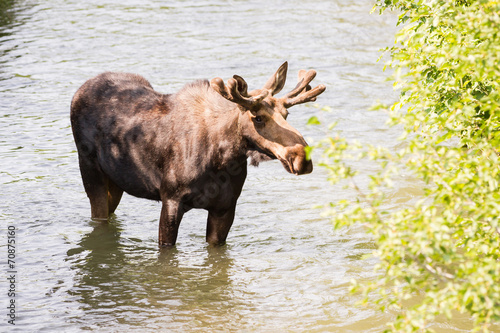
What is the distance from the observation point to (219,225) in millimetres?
8094

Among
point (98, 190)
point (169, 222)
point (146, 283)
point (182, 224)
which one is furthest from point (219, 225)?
point (98, 190)

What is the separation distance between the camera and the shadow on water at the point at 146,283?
6.84m

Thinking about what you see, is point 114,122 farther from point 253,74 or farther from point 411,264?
point 253,74

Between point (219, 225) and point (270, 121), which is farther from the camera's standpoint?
point (219, 225)

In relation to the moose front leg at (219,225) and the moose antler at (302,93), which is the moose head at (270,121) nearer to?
the moose antler at (302,93)

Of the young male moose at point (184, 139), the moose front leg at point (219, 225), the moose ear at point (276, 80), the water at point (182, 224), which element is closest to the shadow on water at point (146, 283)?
the water at point (182, 224)

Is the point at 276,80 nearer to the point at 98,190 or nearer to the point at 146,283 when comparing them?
the point at 146,283

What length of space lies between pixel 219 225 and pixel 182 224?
1251 millimetres

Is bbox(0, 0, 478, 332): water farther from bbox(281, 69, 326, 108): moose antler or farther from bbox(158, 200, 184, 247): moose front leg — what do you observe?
bbox(281, 69, 326, 108): moose antler

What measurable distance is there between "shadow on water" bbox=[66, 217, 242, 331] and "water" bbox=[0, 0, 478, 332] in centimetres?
2

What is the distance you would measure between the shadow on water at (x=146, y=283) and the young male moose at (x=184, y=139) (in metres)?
0.32

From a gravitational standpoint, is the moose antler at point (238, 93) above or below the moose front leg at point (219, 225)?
above

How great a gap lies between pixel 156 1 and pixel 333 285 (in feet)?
56.9

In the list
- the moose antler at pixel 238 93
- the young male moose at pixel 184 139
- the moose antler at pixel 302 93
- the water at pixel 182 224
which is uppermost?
the moose antler at pixel 238 93
